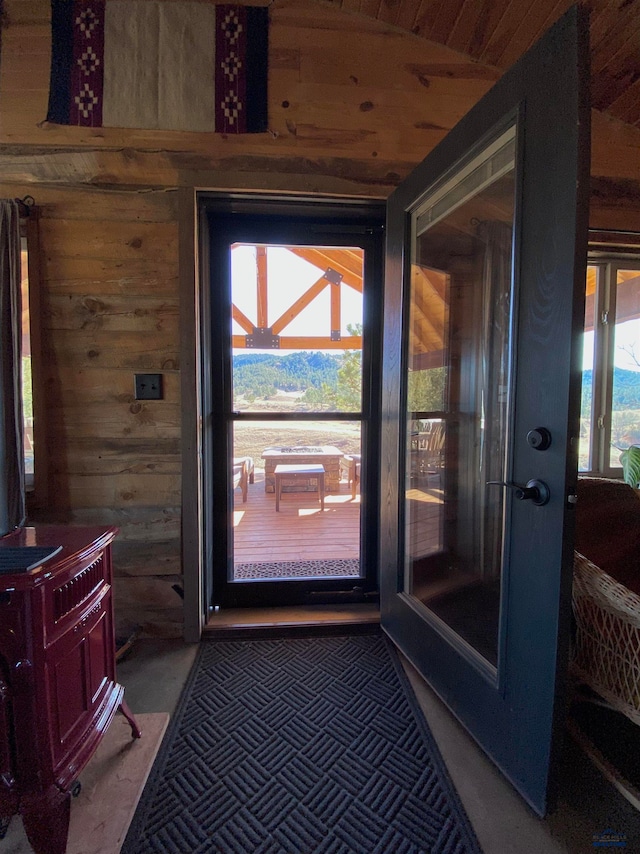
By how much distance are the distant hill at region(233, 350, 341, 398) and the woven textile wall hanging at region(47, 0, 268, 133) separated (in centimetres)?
105

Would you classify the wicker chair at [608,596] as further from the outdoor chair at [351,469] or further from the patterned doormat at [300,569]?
the patterned doormat at [300,569]

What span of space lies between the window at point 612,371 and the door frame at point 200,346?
4.81 feet

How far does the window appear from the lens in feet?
7.82

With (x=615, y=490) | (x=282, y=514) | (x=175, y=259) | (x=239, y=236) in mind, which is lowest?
(x=282, y=514)

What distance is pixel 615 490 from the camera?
5.14 ft

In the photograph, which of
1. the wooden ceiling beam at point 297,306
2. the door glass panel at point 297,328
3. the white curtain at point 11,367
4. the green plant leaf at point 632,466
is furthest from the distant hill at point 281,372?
the green plant leaf at point 632,466

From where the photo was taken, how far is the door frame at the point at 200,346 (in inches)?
71.1

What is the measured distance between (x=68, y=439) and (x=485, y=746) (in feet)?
6.68

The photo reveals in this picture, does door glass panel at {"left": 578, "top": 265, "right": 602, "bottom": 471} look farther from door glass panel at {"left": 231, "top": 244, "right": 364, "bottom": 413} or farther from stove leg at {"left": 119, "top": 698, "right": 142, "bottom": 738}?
stove leg at {"left": 119, "top": 698, "right": 142, "bottom": 738}

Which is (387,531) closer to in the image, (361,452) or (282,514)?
(361,452)

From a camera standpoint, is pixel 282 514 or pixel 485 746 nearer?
pixel 485 746

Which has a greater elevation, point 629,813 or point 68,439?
point 68,439

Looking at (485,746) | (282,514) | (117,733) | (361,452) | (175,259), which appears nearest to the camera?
(485,746)

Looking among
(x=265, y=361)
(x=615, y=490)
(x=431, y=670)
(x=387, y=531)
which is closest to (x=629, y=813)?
(x=431, y=670)
